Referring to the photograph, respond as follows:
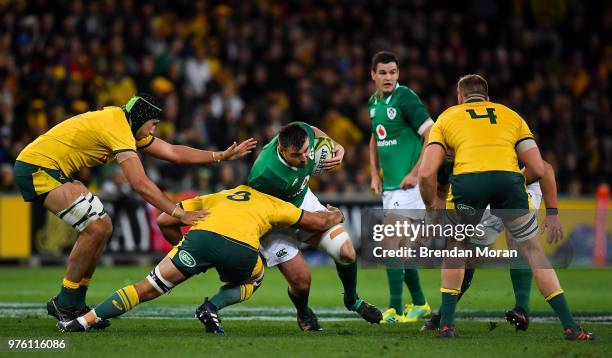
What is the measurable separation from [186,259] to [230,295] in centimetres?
55

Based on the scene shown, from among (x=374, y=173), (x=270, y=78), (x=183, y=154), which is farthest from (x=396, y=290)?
(x=270, y=78)

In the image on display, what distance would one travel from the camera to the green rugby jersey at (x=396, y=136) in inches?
415

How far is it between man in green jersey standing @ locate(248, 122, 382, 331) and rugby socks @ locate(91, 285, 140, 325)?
1.25 m

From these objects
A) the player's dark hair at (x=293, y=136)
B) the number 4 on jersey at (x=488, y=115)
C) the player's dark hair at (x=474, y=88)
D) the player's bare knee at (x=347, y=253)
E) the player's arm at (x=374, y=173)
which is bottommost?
the player's bare knee at (x=347, y=253)

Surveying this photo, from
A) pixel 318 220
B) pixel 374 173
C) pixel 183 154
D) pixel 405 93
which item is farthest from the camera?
pixel 374 173

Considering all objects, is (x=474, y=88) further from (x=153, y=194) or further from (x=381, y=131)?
(x=153, y=194)

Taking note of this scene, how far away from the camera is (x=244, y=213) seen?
8.50 metres

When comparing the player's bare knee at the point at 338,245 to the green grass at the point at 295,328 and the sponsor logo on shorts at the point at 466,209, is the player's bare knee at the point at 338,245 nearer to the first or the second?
the green grass at the point at 295,328

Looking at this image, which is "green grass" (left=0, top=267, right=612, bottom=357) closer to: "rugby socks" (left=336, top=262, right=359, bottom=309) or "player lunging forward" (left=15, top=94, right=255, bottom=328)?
"rugby socks" (left=336, top=262, right=359, bottom=309)

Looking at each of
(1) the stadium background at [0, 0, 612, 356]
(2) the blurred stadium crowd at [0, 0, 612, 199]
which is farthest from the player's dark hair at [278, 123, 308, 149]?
(2) the blurred stadium crowd at [0, 0, 612, 199]

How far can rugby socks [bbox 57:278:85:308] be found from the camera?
30.1 feet

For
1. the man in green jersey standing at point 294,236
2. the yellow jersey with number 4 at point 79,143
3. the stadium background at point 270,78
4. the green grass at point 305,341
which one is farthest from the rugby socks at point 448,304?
the stadium background at point 270,78

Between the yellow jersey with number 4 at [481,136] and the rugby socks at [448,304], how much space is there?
93 centimetres

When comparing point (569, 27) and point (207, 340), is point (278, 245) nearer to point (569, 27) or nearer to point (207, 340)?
point (207, 340)
